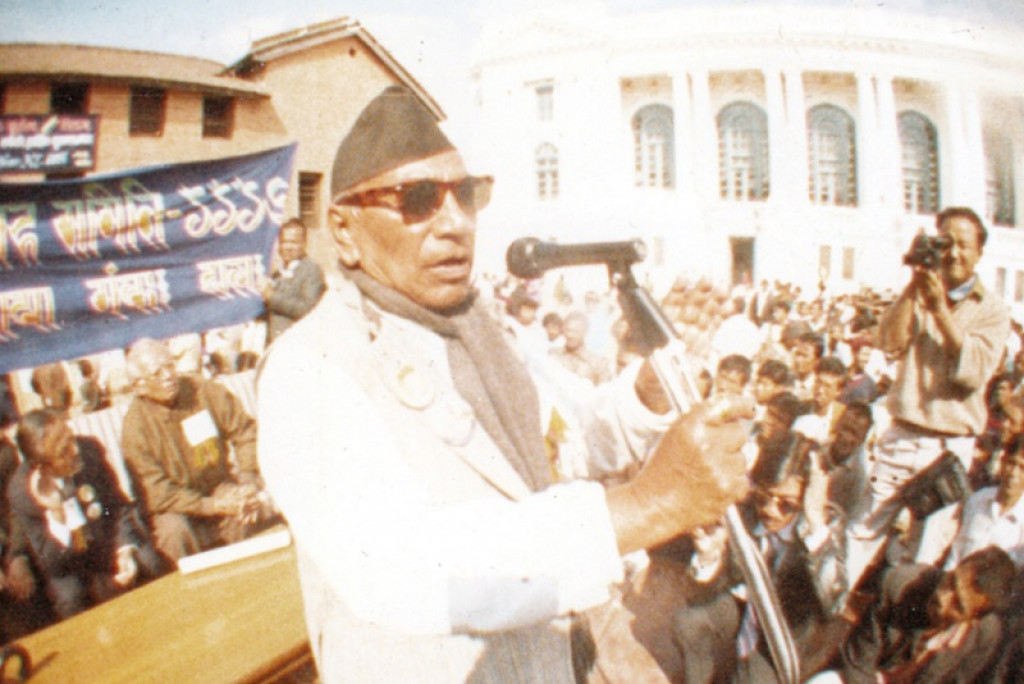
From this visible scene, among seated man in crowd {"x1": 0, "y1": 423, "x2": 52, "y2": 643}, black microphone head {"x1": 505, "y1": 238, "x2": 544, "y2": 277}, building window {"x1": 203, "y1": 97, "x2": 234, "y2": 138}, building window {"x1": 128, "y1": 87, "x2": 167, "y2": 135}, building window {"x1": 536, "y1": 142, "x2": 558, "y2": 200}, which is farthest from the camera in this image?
building window {"x1": 203, "y1": 97, "x2": 234, "y2": 138}

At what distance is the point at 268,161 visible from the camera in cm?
391

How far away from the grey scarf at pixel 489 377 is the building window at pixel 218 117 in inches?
461

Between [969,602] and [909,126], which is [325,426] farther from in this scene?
[909,126]

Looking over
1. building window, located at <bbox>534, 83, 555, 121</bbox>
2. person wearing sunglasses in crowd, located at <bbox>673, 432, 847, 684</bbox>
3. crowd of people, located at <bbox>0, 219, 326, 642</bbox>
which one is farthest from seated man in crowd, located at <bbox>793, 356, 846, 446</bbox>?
building window, located at <bbox>534, 83, 555, 121</bbox>

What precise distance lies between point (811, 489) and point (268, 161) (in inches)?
140

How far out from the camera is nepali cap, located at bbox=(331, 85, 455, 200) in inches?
50.0

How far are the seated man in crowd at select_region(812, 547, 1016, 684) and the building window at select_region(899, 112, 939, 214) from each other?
1454 cm

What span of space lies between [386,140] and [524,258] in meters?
0.36

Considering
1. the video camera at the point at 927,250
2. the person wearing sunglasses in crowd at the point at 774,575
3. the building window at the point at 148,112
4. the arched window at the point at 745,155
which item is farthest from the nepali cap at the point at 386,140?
the arched window at the point at 745,155

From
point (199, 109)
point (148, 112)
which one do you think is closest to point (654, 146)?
point (199, 109)

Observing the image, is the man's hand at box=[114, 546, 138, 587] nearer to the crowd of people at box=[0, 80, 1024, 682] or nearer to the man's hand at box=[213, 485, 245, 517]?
the crowd of people at box=[0, 80, 1024, 682]

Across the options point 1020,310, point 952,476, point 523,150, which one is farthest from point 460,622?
point 1020,310

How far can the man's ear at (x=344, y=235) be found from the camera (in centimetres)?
135

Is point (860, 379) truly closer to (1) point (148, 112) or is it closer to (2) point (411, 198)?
(2) point (411, 198)
